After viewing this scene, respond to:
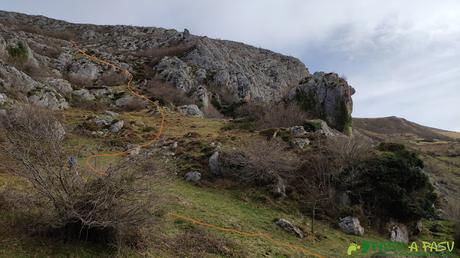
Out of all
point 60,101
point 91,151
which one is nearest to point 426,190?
point 91,151

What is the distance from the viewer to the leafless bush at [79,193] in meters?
7.49

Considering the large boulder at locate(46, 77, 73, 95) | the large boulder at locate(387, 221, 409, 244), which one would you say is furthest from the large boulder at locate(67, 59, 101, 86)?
the large boulder at locate(387, 221, 409, 244)

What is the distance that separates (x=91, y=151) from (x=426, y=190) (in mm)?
19594

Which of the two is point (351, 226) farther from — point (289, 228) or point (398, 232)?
point (289, 228)

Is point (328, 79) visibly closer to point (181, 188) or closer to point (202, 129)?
point (202, 129)

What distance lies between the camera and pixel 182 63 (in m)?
63.7

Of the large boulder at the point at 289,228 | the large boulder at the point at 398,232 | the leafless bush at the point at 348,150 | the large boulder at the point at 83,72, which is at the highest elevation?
the large boulder at the point at 83,72

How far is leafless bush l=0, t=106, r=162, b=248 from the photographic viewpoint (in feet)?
24.6

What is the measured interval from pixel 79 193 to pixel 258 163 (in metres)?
13.2

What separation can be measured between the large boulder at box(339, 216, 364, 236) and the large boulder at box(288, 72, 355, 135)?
64.5 ft

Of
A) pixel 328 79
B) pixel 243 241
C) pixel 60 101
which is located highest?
pixel 328 79

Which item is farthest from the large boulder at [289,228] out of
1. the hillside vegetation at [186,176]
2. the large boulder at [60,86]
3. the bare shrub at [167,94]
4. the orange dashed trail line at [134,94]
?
the bare shrub at [167,94]

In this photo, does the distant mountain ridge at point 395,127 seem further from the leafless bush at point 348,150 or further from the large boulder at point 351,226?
the large boulder at point 351,226

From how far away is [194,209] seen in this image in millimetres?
14438
